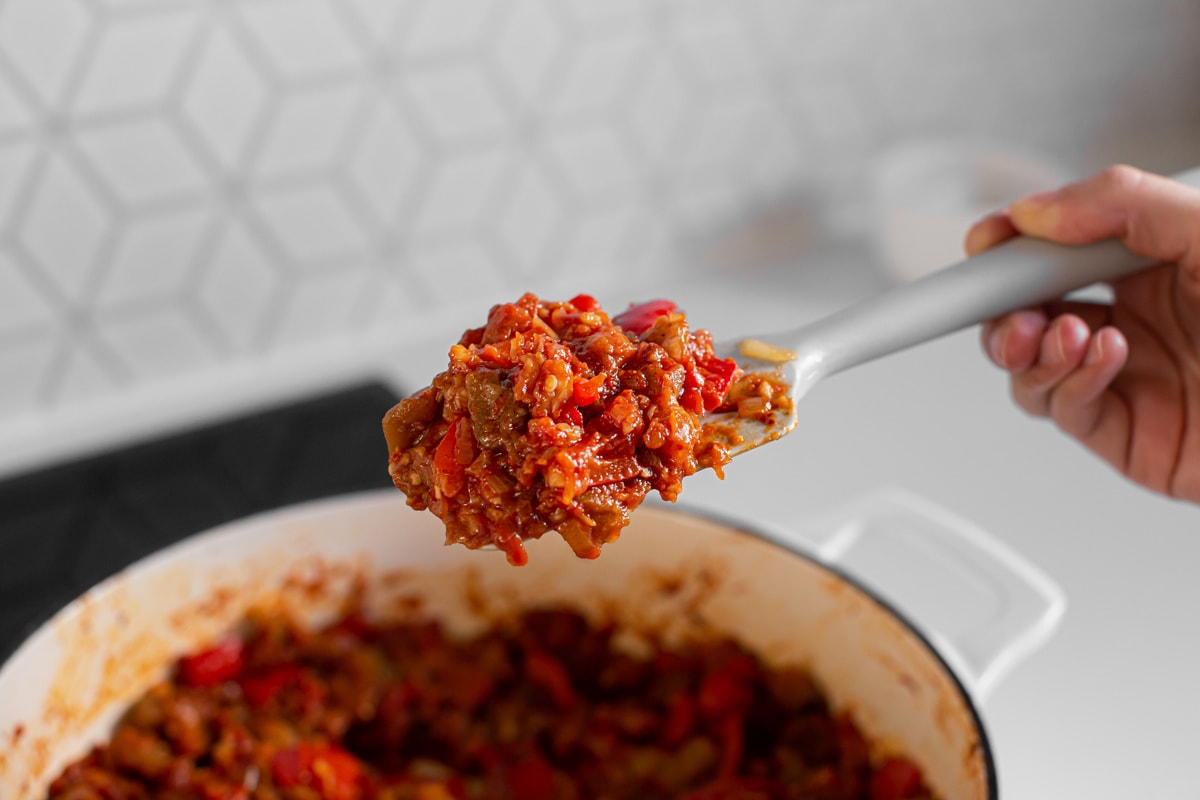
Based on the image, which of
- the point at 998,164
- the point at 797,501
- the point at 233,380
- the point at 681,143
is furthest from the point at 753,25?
the point at 233,380

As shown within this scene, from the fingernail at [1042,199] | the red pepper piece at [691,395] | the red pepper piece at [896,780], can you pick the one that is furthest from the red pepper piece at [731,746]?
the fingernail at [1042,199]

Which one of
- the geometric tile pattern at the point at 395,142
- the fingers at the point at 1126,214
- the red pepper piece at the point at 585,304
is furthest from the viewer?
the geometric tile pattern at the point at 395,142

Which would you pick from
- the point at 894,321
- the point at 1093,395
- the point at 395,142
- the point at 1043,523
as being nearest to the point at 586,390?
the point at 894,321

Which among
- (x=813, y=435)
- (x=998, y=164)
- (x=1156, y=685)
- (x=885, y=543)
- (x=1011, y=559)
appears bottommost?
(x=1156, y=685)

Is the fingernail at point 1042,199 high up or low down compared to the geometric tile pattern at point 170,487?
down

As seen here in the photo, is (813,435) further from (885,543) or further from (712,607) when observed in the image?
(712,607)

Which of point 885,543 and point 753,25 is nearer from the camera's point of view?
point 885,543

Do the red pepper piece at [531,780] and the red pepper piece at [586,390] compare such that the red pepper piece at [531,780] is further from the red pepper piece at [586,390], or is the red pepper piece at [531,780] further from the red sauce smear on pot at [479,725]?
the red pepper piece at [586,390]

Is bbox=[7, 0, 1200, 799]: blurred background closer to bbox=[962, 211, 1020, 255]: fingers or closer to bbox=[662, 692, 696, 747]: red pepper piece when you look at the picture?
bbox=[662, 692, 696, 747]: red pepper piece
